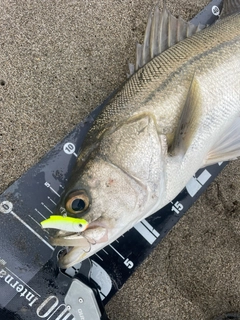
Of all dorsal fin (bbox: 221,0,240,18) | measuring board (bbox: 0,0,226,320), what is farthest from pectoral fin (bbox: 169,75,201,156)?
dorsal fin (bbox: 221,0,240,18)

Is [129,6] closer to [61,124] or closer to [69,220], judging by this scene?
[61,124]

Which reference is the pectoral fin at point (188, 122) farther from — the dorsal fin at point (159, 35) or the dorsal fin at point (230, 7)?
the dorsal fin at point (230, 7)

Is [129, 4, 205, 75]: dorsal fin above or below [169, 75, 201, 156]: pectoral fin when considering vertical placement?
above

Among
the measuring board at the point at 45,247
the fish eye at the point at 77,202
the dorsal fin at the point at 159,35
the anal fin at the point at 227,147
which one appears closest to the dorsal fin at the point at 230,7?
the dorsal fin at the point at 159,35

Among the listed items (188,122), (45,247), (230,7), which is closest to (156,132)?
(188,122)

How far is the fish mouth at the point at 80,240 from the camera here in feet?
3.63

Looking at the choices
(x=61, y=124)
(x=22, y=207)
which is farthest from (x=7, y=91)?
(x=22, y=207)

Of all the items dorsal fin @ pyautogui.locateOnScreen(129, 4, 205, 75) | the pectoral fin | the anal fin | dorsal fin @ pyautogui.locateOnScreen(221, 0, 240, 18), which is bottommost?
the anal fin

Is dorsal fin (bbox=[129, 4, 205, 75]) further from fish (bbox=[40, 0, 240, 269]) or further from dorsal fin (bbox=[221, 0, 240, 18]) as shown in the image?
dorsal fin (bbox=[221, 0, 240, 18])

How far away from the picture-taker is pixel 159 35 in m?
1.46

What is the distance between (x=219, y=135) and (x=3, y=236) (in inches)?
41.3

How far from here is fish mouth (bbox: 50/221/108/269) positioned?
1106 mm

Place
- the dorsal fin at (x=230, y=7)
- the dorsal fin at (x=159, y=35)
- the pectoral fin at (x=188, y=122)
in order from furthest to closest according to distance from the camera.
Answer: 1. the dorsal fin at (x=230, y=7)
2. the dorsal fin at (x=159, y=35)
3. the pectoral fin at (x=188, y=122)

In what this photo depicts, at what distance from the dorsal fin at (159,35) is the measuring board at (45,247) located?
38cm
